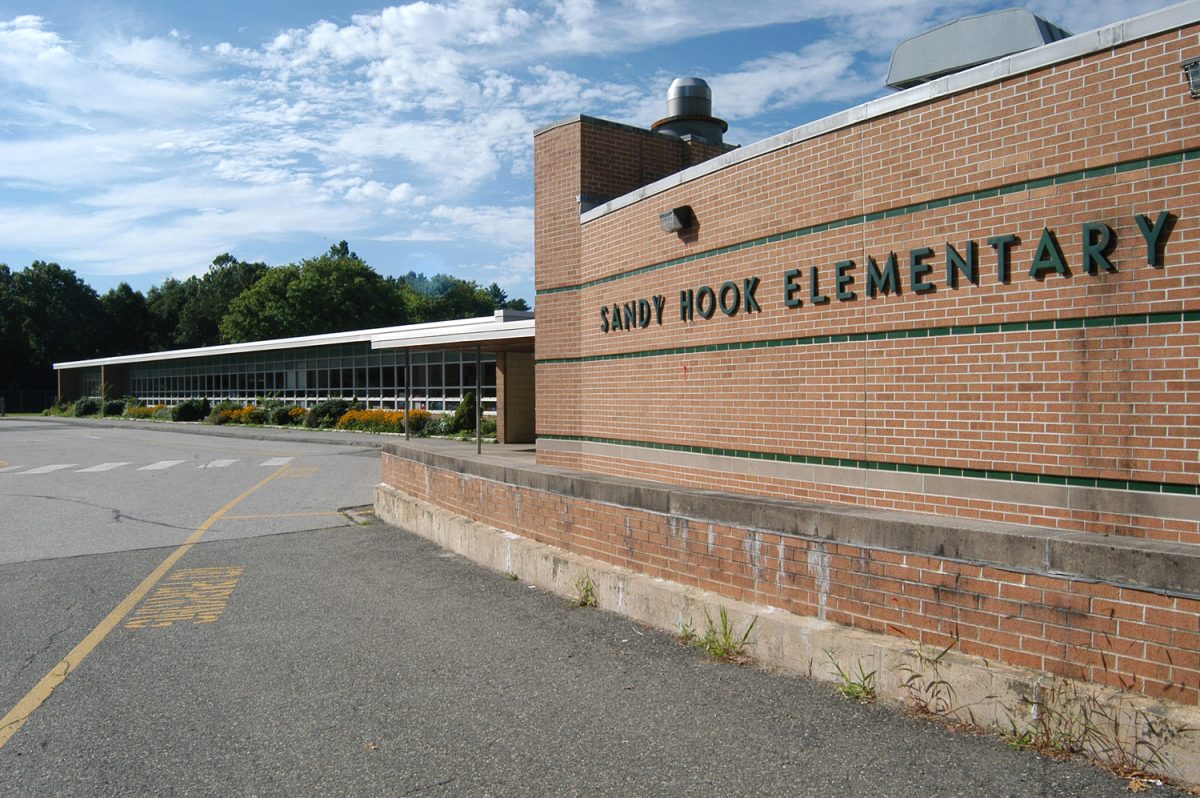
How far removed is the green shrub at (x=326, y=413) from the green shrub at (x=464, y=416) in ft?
32.2

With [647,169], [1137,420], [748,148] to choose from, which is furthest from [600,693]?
[647,169]

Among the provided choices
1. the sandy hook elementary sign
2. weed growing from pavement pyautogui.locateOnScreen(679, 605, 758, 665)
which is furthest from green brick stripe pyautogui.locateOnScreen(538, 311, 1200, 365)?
weed growing from pavement pyautogui.locateOnScreen(679, 605, 758, 665)

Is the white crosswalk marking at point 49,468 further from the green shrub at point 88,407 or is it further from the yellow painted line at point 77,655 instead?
the green shrub at point 88,407

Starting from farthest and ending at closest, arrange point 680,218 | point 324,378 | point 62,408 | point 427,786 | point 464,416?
point 62,408
point 324,378
point 464,416
point 680,218
point 427,786

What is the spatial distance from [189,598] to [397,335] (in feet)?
71.6

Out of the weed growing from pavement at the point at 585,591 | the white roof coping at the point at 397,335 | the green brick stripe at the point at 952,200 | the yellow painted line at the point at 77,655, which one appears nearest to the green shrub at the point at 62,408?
the white roof coping at the point at 397,335

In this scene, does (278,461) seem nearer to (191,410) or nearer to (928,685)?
(928,685)

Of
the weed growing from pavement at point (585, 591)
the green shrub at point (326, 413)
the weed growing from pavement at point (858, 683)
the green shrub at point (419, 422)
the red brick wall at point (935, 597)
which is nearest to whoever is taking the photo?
the red brick wall at point (935, 597)

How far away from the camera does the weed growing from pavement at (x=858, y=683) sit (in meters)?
5.01

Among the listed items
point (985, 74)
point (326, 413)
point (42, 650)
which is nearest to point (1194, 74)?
point (985, 74)

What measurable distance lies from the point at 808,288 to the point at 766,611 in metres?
3.02

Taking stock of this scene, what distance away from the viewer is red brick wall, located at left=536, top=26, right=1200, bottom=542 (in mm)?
5465

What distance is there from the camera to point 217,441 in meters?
31.2

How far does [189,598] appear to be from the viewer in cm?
816
